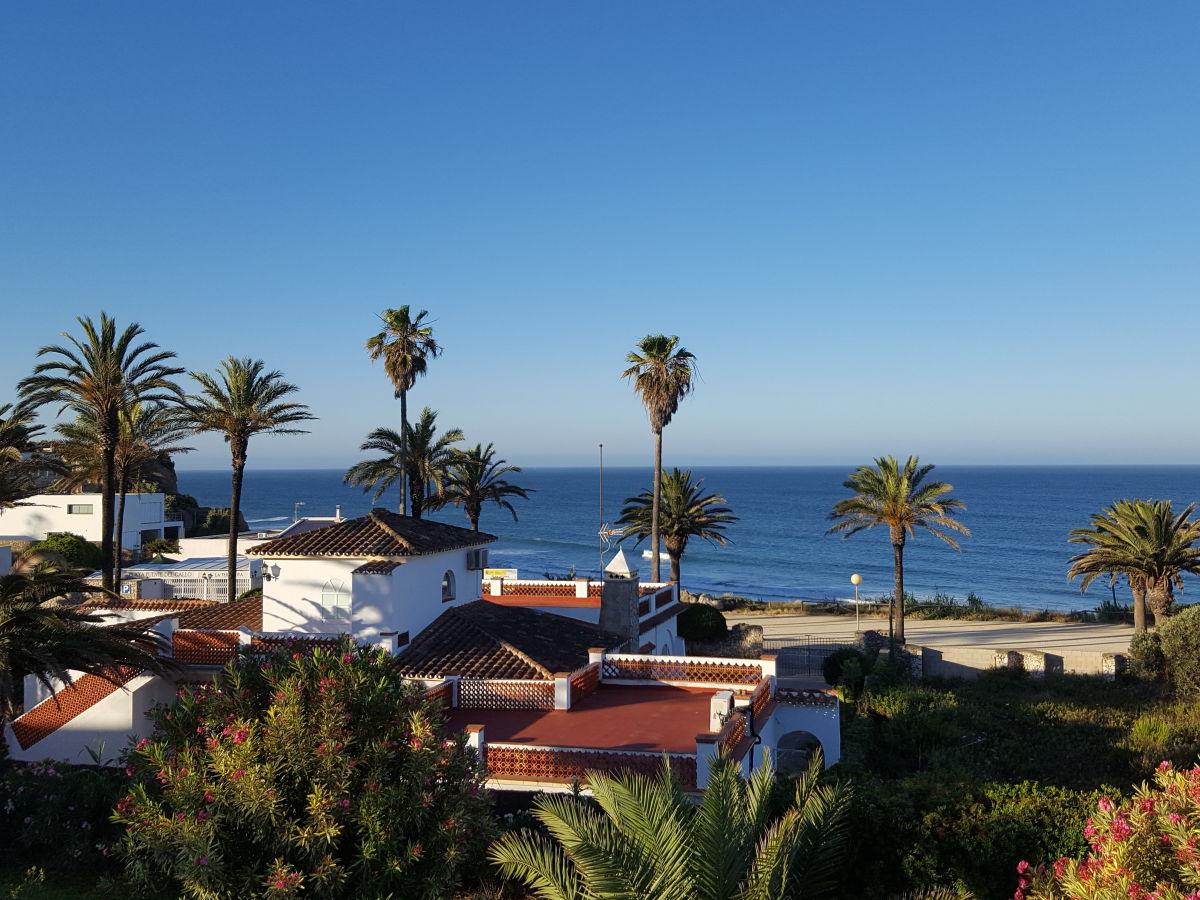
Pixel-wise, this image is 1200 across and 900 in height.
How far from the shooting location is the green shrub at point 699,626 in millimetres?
37156

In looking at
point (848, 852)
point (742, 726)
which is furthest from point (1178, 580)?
point (848, 852)

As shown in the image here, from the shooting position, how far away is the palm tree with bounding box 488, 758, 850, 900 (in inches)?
309

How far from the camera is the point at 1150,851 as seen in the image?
22.5 ft

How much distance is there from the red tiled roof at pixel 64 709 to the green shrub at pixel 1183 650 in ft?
95.8

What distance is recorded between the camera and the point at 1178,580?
3525 cm

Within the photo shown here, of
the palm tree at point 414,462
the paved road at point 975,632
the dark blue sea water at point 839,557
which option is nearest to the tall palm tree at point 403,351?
the palm tree at point 414,462

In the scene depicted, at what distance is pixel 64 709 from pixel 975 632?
42.8m

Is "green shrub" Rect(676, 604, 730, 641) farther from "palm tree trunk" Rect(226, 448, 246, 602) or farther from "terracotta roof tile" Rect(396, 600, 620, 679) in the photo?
"palm tree trunk" Rect(226, 448, 246, 602)

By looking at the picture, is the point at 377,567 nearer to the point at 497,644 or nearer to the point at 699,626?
the point at 497,644

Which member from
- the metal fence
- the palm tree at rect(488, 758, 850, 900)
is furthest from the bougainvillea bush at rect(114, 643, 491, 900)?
the metal fence

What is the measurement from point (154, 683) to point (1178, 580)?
3598cm

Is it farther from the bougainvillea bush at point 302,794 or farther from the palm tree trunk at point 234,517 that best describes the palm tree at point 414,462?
the bougainvillea bush at point 302,794

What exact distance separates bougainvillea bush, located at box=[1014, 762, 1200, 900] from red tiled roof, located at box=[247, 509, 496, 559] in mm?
17654

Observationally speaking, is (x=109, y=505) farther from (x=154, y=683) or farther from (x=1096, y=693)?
(x=1096, y=693)
